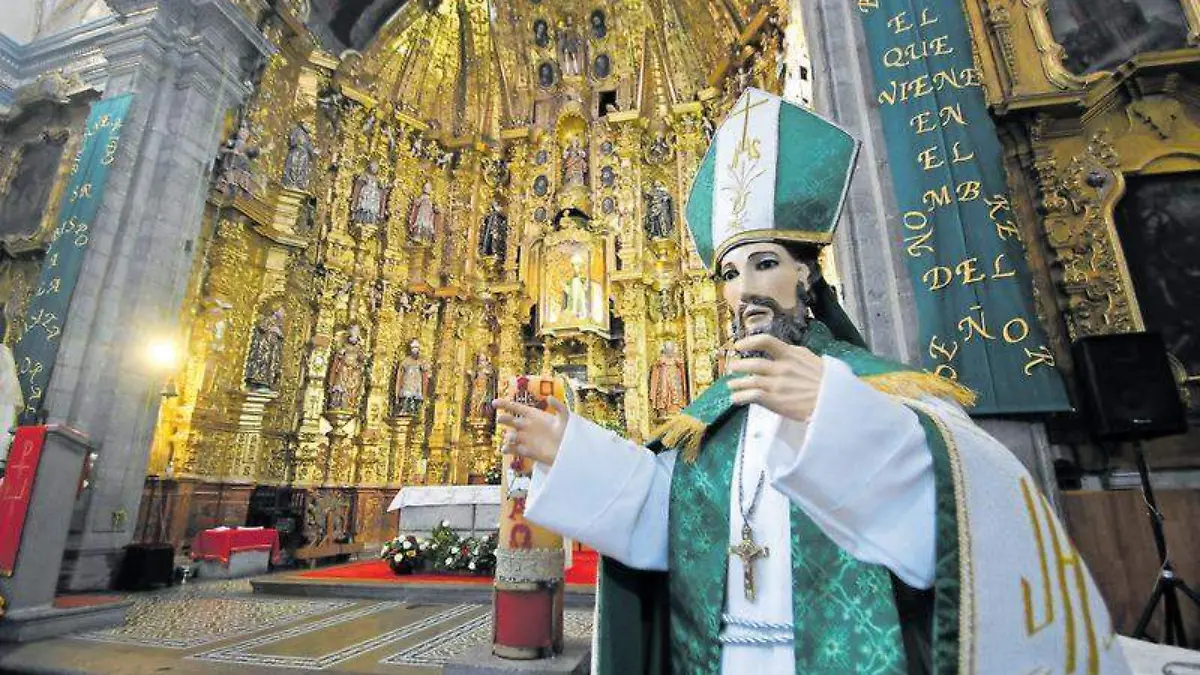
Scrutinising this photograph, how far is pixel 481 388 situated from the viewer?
12703mm

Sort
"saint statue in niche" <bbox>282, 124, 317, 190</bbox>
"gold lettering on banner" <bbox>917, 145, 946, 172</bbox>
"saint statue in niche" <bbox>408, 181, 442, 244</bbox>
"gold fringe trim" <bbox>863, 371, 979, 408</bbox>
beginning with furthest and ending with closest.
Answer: "saint statue in niche" <bbox>408, 181, 442, 244</bbox> < "saint statue in niche" <bbox>282, 124, 317, 190</bbox> < "gold lettering on banner" <bbox>917, 145, 946, 172</bbox> < "gold fringe trim" <bbox>863, 371, 979, 408</bbox>

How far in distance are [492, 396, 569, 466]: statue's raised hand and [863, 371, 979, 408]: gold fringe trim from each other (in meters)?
0.69

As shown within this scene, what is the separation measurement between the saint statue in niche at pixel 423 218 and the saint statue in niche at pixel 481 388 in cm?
315

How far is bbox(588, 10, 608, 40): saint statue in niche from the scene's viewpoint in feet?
47.4

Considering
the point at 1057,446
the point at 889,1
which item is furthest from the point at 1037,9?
the point at 1057,446

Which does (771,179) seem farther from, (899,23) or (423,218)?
(423,218)

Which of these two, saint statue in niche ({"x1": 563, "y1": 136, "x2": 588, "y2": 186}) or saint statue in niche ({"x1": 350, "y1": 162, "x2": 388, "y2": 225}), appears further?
saint statue in niche ({"x1": 563, "y1": 136, "x2": 588, "y2": 186})

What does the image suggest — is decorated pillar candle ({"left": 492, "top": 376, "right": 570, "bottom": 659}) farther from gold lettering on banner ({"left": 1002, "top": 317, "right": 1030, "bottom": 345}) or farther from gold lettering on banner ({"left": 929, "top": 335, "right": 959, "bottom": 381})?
gold lettering on banner ({"left": 1002, "top": 317, "right": 1030, "bottom": 345})

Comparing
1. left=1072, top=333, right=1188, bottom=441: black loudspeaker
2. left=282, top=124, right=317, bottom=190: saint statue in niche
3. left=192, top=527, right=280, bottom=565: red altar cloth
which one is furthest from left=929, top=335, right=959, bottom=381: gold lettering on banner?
left=282, top=124, right=317, bottom=190: saint statue in niche

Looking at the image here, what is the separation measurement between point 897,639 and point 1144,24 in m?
7.02

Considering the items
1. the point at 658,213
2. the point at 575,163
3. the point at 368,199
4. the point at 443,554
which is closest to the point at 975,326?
the point at 443,554

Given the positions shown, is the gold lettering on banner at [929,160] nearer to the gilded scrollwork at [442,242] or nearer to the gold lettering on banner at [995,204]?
the gold lettering on banner at [995,204]

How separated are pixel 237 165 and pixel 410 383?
5.23 metres

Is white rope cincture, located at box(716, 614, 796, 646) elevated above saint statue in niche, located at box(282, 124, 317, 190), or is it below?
below
